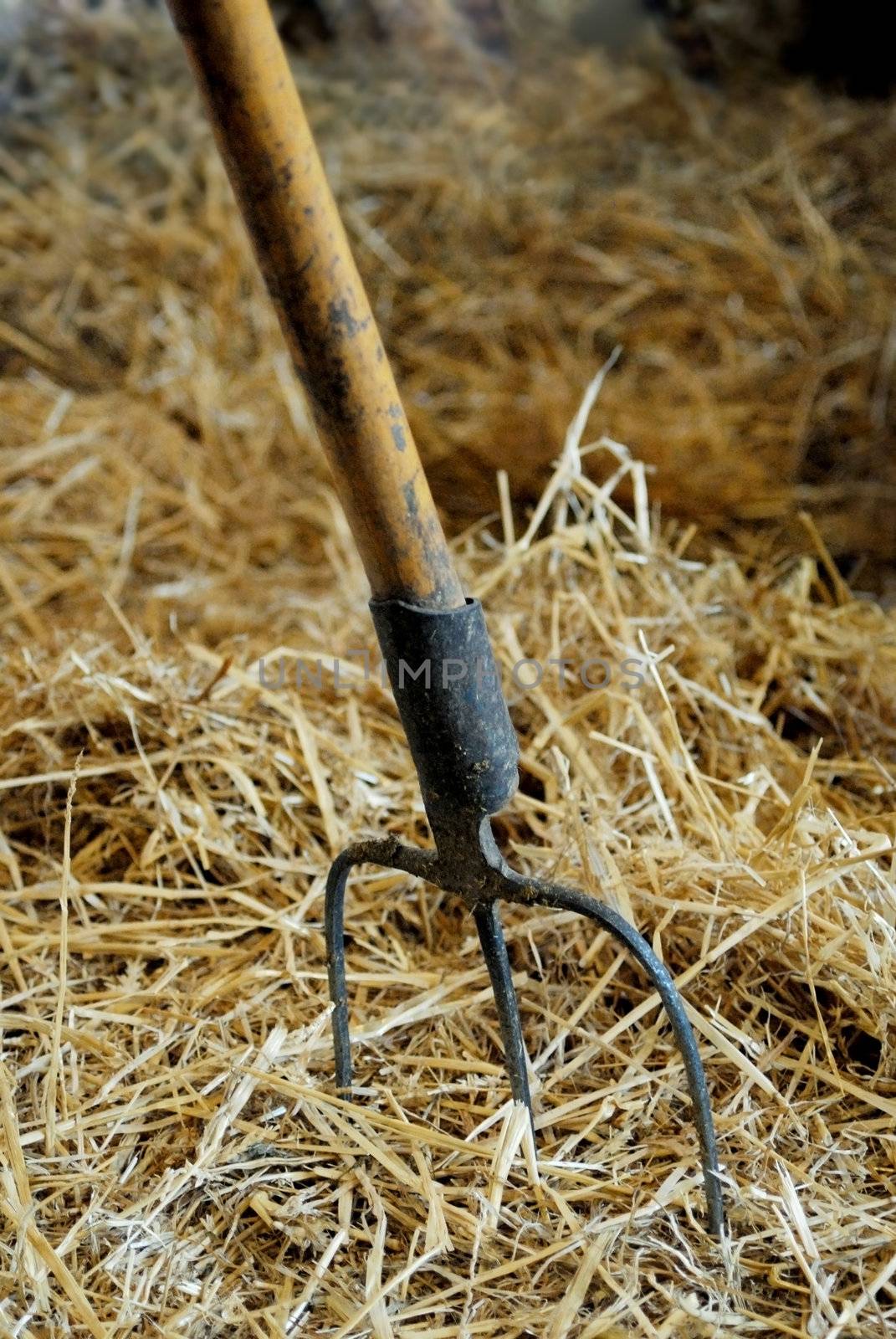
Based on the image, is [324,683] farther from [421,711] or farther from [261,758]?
[421,711]

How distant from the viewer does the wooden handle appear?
0.63m

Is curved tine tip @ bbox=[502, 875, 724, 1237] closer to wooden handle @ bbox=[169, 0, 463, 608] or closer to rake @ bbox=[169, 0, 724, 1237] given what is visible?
rake @ bbox=[169, 0, 724, 1237]

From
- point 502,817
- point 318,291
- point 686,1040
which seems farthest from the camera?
point 502,817

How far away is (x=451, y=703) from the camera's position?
0.79 m

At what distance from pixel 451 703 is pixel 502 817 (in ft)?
1.18

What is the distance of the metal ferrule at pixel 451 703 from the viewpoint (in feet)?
2.54

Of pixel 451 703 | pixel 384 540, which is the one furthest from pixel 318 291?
pixel 451 703

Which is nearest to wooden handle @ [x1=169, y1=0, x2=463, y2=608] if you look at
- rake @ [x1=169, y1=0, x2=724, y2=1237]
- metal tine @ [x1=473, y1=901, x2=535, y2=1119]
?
rake @ [x1=169, y1=0, x2=724, y2=1237]

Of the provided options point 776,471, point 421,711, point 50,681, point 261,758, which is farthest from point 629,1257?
point 776,471

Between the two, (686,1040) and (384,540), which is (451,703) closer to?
(384,540)

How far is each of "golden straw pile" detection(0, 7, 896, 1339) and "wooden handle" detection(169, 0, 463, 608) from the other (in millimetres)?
346

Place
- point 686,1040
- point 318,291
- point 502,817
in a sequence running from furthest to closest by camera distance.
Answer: point 502,817 < point 686,1040 < point 318,291

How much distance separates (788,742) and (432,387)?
124 centimetres

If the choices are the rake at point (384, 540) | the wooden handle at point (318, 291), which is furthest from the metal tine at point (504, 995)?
the wooden handle at point (318, 291)
